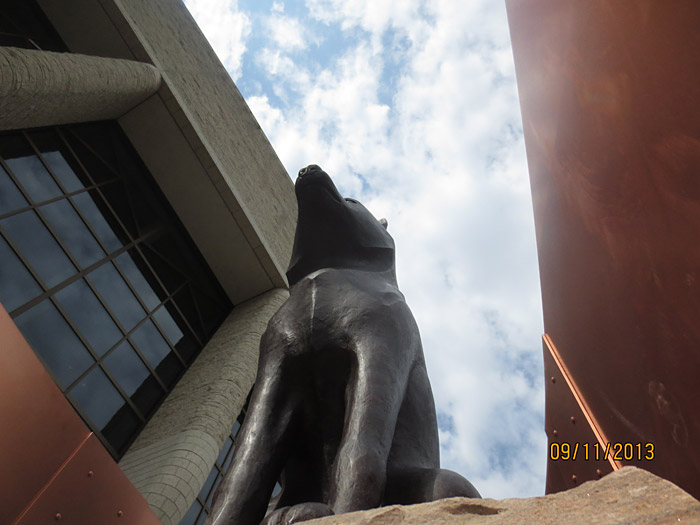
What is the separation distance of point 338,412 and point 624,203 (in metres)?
1.32

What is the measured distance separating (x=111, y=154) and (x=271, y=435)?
10680mm

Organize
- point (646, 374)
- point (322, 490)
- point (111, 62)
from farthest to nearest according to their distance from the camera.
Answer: point (111, 62) → point (322, 490) → point (646, 374)

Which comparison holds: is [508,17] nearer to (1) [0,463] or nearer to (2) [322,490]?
(2) [322,490]

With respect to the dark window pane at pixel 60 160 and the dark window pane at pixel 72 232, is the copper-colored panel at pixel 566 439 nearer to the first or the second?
the dark window pane at pixel 72 232

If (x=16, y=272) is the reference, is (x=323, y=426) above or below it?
below

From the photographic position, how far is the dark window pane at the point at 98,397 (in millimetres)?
7832

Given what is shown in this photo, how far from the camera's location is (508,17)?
283 centimetres

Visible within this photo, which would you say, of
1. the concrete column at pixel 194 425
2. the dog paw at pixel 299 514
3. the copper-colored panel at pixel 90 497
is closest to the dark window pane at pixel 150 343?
the concrete column at pixel 194 425

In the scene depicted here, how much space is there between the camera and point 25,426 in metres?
2.72

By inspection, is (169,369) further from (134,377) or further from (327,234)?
(327,234)

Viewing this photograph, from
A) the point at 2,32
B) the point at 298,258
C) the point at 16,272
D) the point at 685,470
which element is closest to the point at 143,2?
the point at 2,32

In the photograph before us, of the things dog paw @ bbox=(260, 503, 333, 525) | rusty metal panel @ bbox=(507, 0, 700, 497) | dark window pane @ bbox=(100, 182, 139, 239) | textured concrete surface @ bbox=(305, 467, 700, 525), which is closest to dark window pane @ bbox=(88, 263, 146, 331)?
dark window pane @ bbox=(100, 182, 139, 239)

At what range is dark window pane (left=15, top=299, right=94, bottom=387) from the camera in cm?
751

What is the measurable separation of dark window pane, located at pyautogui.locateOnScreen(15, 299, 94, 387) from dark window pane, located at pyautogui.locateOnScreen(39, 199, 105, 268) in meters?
1.34
